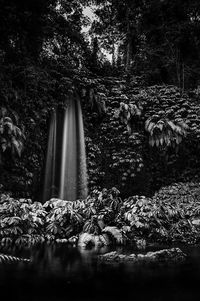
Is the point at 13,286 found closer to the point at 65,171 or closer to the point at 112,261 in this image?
the point at 112,261

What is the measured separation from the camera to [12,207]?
6.94 metres

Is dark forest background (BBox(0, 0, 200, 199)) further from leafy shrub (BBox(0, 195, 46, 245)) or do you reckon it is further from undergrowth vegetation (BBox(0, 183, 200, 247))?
undergrowth vegetation (BBox(0, 183, 200, 247))

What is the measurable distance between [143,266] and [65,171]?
8.46 m

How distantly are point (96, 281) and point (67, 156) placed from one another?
30.0 ft

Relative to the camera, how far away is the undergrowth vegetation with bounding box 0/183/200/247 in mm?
6488

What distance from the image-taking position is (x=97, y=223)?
679 cm

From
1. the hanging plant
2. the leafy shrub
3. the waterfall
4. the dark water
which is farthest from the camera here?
the hanging plant

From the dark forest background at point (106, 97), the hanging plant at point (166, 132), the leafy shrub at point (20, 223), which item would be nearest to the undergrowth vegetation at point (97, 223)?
the leafy shrub at point (20, 223)

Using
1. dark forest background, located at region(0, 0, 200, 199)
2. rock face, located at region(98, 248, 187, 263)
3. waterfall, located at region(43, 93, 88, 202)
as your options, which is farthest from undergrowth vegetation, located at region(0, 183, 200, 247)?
waterfall, located at region(43, 93, 88, 202)

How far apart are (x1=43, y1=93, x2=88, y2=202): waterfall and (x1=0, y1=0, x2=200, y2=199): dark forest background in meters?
0.35

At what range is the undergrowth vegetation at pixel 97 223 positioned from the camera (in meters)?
6.49

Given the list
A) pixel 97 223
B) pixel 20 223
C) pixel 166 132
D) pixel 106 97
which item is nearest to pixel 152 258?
pixel 97 223

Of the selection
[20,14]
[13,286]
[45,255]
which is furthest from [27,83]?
[13,286]

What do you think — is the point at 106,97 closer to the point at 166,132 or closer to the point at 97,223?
the point at 166,132
